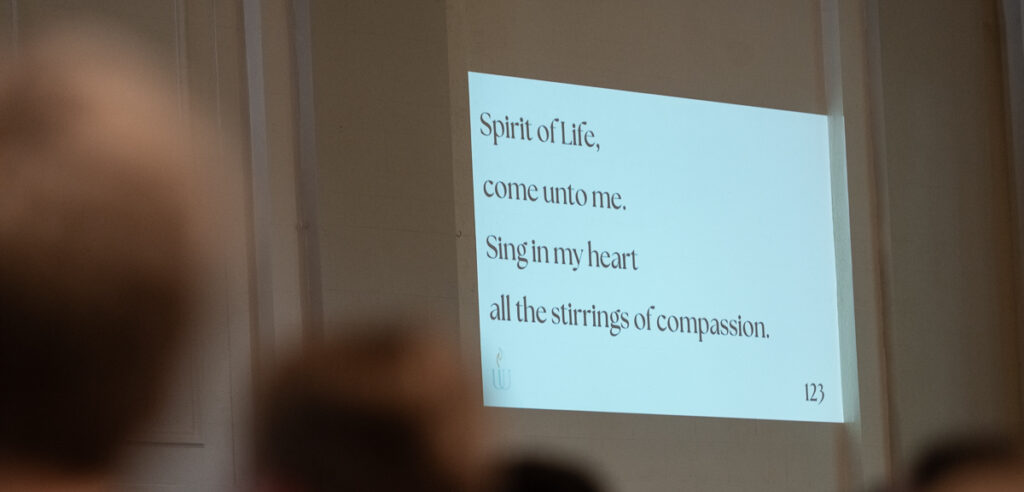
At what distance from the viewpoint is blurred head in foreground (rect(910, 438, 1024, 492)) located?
0.93 meters

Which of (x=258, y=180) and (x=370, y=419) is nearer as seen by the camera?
(x=370, y=419)

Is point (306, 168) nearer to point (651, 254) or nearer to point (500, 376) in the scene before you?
point (500, 376)

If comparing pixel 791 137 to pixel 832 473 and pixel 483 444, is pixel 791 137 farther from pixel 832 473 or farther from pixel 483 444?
pixel 483 444

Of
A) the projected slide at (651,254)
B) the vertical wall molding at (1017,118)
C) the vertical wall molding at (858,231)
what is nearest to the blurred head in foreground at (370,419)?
the projected slide at (651,254)

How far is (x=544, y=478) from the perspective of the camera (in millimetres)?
1018

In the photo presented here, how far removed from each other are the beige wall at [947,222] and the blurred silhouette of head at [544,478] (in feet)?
15.5

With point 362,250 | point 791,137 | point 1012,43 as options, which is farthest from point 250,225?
point 1012,43

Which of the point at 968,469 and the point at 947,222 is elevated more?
the point at 947,222

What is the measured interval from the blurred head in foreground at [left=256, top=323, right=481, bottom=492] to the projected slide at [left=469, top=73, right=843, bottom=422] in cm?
376

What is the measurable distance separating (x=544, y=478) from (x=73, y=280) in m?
0.46

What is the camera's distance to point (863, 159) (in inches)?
224

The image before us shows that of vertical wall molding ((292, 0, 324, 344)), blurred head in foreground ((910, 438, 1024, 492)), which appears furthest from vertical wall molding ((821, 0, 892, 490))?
blurred head in foreground ((910, 438, 1024, 492))

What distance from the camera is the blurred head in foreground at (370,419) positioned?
0.68m

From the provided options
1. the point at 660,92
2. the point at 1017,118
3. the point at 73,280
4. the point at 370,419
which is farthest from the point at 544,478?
the point at 1017,118
